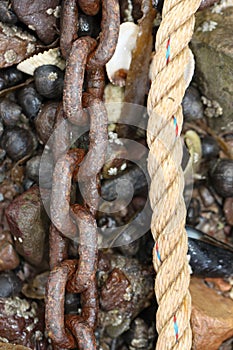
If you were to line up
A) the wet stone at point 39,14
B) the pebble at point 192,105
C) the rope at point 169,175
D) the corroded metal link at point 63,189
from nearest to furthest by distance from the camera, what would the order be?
the corroded metal link at point 63,189, the rope at point 169,175, the wet stone at point 39,14, the pebble at point 192,105

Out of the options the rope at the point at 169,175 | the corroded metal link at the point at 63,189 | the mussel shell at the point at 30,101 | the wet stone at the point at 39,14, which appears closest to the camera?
the corroded metal link at the point at 63,189

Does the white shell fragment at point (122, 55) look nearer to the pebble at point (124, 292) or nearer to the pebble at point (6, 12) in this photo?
the pebble at point (6, 12)

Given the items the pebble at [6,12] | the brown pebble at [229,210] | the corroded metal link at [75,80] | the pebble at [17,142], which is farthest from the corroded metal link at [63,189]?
the brown pebble at [229,210]

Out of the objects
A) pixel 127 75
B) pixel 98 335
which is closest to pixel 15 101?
pixel 127 75

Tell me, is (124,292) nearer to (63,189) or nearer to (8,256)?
(8,256)

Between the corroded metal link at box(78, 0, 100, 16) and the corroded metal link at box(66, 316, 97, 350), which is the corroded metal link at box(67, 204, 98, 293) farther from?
the corroded metal link at box(78, 0, 100, 16)

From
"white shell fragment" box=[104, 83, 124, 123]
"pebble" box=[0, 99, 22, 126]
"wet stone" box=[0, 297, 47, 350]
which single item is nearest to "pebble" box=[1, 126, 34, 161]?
"pebble" box=[0, 99, 22, 126]

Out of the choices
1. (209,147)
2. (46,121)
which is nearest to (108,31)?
(46,121)
